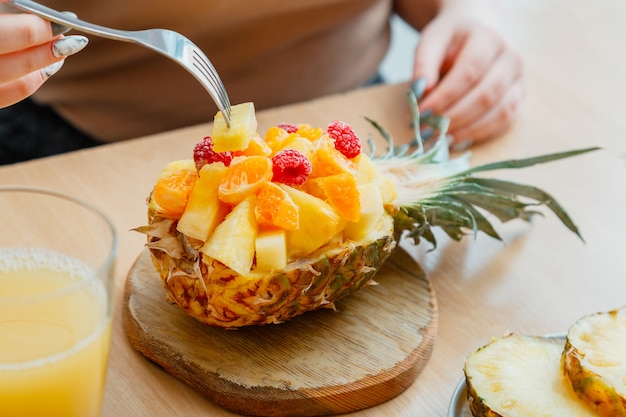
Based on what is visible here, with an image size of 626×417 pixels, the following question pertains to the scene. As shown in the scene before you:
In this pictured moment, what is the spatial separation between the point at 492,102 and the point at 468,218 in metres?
0.56

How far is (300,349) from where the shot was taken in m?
1.13

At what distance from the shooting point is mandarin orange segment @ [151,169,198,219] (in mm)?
1095

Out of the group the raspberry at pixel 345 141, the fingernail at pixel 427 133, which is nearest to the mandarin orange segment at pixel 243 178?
the raspberry at pixel 345 141

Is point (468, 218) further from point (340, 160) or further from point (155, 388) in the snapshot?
point (155, 388)

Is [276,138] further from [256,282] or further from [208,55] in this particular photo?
[208,55]

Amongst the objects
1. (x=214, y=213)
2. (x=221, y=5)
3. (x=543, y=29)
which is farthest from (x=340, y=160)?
(x=543, y=29)

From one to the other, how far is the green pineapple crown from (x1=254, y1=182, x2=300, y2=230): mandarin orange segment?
247mm

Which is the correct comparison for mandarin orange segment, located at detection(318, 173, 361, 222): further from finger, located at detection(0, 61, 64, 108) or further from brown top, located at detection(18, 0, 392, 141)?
brown top, located at detection(18, 0, 392, 141)

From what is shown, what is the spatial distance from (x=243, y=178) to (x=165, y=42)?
0.21 m

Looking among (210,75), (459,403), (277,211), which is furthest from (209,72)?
(459,403)

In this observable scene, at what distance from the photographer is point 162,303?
1.21m

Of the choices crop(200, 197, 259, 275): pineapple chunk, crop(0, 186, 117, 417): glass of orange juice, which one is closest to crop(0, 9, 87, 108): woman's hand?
crop(0, 186, 117, 417): glass of orange juice

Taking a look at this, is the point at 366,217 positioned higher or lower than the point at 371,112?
higher

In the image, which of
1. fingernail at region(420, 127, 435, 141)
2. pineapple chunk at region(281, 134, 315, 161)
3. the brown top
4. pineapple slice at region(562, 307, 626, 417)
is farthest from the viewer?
the brown top
